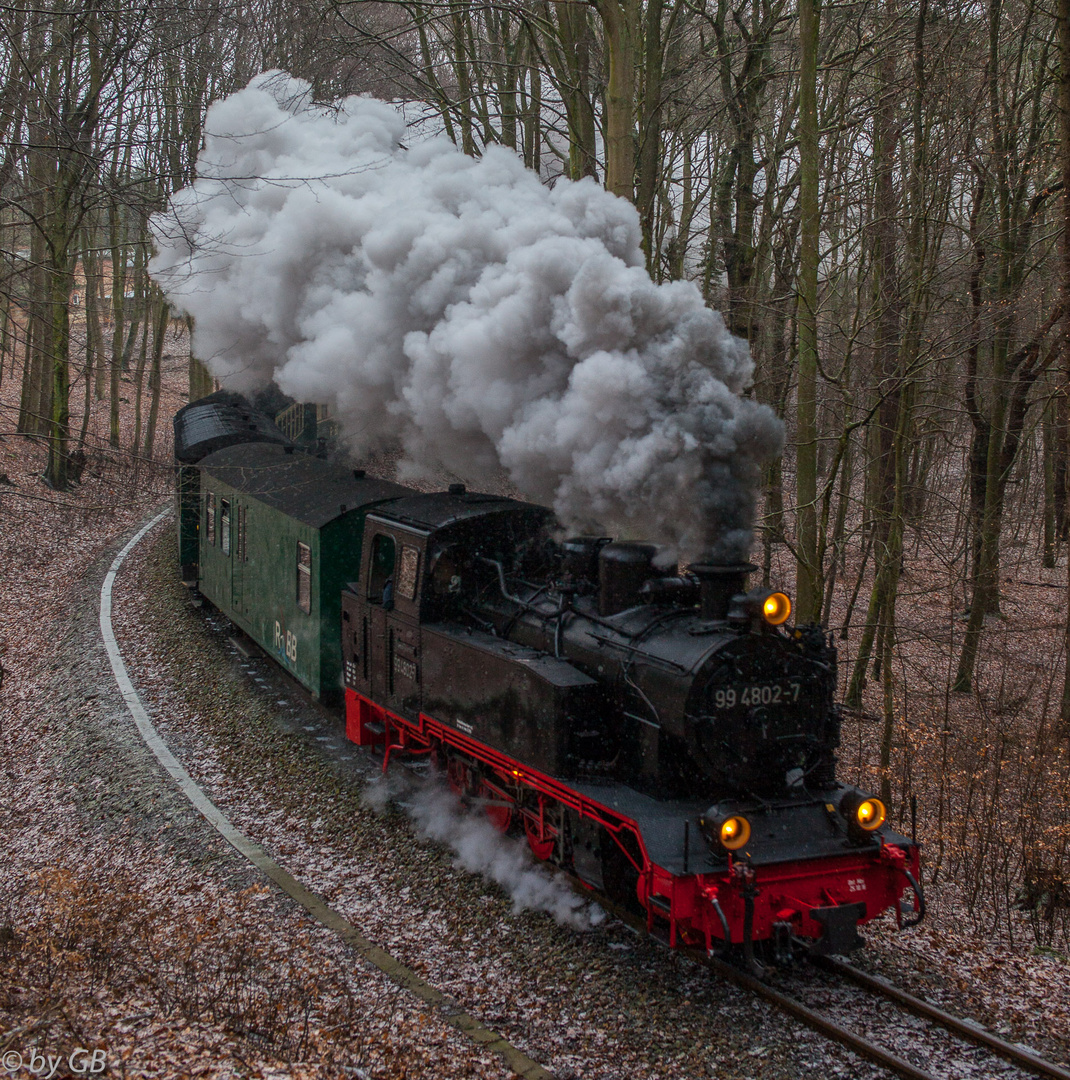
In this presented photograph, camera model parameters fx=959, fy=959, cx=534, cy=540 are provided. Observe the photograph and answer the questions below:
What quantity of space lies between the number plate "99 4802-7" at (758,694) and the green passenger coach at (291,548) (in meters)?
4.74

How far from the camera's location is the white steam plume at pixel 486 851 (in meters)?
6.50

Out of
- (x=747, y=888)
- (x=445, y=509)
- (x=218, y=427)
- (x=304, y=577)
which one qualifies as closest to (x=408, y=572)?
(x=445, y=509)

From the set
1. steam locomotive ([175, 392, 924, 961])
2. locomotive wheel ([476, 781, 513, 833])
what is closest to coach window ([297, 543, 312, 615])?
steam locomotive ([175, 392, 924, 961])

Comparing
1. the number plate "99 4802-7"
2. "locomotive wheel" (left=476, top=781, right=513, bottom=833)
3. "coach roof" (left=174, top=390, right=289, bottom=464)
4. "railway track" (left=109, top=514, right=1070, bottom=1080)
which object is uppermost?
"coach roof" (left=174, top=390, right=289, bottom=464)

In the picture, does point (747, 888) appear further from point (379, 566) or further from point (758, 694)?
point (379, 566)

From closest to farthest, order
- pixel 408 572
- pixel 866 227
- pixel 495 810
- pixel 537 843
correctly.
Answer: pixel 537 843 → pixel 495 810 → pixel 408 572 → pixel 866 227

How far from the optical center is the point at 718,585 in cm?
584

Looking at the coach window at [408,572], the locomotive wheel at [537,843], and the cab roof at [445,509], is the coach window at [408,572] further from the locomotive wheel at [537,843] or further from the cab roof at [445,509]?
the locomotive wheel at [537,843]

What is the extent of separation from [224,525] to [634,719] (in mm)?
8718

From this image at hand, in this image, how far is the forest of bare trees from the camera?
8633 mm

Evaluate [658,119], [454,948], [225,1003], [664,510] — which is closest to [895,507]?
[664,510]

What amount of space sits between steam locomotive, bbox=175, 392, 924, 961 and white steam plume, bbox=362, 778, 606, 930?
17 centimetres

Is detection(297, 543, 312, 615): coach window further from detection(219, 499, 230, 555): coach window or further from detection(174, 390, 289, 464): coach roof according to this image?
detection(174, 390, 289, 464): coach roof

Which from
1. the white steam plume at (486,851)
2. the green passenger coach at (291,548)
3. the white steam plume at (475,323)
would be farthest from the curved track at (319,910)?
the white steam plume at (475,323)
